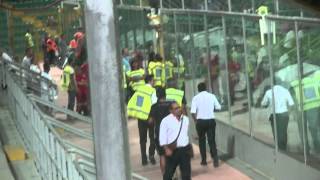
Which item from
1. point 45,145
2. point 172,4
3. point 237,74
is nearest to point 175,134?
point 237,74

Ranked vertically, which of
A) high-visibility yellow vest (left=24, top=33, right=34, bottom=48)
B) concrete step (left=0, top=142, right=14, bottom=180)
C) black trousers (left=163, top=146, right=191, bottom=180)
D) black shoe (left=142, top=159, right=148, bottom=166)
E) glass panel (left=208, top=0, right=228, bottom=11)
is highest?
glass panel (left=208, top=0, right=228, bottom=11)

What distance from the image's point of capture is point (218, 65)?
17.8 meters

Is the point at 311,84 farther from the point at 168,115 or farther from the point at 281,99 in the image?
the point at 168,115

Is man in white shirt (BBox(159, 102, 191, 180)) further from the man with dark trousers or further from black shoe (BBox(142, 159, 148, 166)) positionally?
black shoe (BBox(142, 159, 148, 166))

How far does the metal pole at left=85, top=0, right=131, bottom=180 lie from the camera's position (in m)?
3.82

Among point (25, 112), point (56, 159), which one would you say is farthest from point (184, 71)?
point (56, 159)

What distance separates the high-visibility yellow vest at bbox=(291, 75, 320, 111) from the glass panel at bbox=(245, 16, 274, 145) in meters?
1.55

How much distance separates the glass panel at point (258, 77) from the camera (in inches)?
575

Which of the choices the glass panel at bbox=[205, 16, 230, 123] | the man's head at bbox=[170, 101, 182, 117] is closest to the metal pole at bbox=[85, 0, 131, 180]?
the man's head at bbox=[170, 101, 182, 117]

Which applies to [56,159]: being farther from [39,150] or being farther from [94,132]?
[94,132]

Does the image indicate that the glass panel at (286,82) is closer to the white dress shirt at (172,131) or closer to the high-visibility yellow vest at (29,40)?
the white dress shirt at (172,131)

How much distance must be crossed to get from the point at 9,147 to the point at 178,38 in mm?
9814

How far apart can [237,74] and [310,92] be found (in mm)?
3900

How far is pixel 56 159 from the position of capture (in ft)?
23.2
